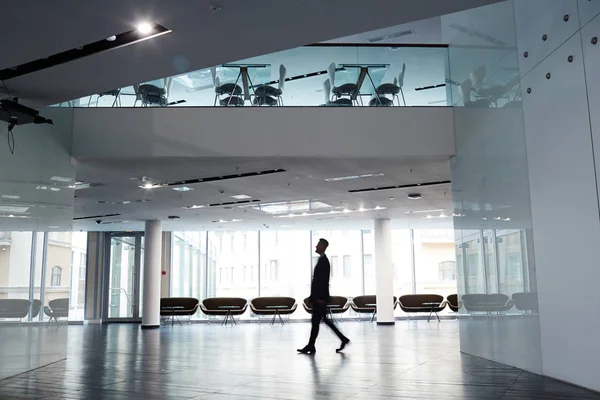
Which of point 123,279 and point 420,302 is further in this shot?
point 123,279

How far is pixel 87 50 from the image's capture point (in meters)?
5.26

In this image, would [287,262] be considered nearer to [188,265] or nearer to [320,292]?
[188,265]

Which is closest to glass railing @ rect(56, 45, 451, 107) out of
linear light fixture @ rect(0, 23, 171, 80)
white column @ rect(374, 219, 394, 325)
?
linear light fixture @ rect(0, 23, 171, 80)

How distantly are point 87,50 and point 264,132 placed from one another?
13.2 feet

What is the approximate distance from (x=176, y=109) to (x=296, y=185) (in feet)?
11.1

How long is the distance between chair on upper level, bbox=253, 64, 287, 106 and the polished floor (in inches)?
158

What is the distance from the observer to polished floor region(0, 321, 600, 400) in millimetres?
4969

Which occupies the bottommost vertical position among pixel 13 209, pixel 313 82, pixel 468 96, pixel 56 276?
pixel 56 276

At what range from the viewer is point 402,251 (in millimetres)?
22828

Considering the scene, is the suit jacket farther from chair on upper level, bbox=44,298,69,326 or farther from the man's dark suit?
chair on upper level, bbox=44,298,69,326

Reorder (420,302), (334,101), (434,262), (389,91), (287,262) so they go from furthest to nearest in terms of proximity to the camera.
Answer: (434,262) → (287,262) → (420,302) → (389,91) → (334,101)

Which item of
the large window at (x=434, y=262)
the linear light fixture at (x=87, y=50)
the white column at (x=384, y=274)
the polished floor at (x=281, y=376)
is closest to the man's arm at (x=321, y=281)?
the polished floor at (x=281, y=376)

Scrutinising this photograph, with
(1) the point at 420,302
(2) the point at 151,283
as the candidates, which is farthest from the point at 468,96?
(1) the point at 420,302

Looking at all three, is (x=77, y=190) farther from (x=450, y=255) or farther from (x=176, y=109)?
(x=450, y=255)
